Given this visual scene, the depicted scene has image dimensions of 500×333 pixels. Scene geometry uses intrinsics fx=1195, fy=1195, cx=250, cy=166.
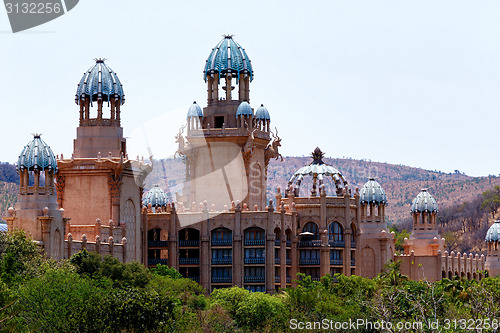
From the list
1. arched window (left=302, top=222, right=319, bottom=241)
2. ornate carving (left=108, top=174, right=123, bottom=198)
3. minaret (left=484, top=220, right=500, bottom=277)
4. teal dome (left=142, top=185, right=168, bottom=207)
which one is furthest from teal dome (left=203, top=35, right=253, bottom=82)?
minaret (left=484, top=220, right=500, bottom=277)

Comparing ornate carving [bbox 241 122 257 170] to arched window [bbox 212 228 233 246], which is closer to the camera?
arched window [bbox 212 228 233 246]

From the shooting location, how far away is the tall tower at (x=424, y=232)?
487ft

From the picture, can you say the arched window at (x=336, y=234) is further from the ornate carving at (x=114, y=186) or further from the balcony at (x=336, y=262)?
the ornate carving at (x=114, y=186)

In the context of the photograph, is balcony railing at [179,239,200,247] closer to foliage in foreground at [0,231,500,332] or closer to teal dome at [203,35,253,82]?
foliage in foreground at [0,231,500,332]

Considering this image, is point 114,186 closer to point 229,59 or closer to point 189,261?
point 189,261

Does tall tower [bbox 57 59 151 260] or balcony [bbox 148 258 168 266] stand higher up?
tall tower [bbox 57 59 151 260]

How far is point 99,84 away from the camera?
362 feet

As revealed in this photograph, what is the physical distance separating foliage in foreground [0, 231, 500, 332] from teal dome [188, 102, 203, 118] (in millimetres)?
20552

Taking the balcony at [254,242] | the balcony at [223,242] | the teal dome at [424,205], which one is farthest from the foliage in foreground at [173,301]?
the teal dome at [424,205]

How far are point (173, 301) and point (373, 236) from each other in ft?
187

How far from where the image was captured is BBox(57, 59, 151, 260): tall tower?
10819 centimetres

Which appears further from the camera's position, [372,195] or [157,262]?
[372,195]

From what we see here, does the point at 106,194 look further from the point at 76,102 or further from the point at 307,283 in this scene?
the point at 307,283

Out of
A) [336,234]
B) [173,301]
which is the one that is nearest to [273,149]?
[336,234]
